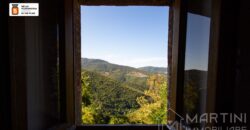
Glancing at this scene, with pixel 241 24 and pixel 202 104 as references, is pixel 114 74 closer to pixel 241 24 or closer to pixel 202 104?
pixel 202 104

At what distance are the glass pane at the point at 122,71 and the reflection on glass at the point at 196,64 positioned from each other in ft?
6.46

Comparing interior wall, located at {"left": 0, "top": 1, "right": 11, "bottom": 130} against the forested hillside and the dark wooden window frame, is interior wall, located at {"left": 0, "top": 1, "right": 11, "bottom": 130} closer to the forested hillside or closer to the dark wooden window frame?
the dark wooden window frame

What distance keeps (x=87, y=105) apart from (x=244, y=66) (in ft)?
9.62

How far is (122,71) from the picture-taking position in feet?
11.3

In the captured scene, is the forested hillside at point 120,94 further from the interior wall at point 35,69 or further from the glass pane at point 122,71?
the interior wall at point 35,69

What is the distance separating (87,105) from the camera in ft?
10.8

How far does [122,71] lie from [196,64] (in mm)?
2497

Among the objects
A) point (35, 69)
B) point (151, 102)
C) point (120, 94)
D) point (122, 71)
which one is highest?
point (35, 69)

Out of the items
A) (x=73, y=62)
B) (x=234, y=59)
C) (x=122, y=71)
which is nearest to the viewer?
(x=234, y=59)

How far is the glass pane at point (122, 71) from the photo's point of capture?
10.5 ft

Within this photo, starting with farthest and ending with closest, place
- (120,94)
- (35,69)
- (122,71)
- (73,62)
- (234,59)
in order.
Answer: (122,71)
(120,94)
(73,62)
(35,69)
(234,59)
